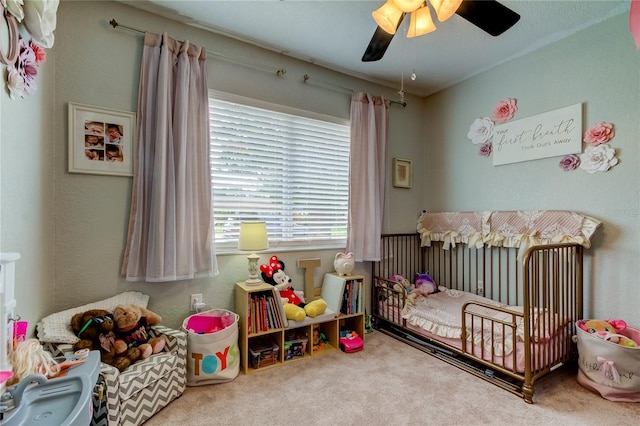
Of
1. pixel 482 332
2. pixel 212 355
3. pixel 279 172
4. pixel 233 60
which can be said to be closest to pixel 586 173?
pixel 482 332

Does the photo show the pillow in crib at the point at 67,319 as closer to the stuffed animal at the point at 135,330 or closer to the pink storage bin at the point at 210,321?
the stuffed animal at the point at 135,330

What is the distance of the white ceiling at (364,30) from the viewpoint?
2055 millimetres

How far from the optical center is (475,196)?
308 cm

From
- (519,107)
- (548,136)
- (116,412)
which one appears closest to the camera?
(116,412)

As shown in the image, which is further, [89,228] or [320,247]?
[320,247]

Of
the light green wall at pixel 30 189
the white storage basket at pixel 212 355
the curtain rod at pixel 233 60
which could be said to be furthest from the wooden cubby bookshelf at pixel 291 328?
the curtain rod at pixel 233 60

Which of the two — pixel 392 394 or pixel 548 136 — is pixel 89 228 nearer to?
pixel 392 394

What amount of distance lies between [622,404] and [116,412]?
2.92 meters

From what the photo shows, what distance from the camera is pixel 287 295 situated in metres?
2.53

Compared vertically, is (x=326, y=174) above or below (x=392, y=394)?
above

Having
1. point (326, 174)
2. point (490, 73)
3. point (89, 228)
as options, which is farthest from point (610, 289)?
point (89, 228)

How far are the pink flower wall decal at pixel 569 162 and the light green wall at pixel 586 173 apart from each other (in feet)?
0.14

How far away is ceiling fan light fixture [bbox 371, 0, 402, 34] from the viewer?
153 centimetres

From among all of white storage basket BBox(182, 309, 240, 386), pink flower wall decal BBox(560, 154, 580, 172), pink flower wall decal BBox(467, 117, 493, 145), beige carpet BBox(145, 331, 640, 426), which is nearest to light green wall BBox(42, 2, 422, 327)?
white storage basket BBox(182, 309, 240, 386)
